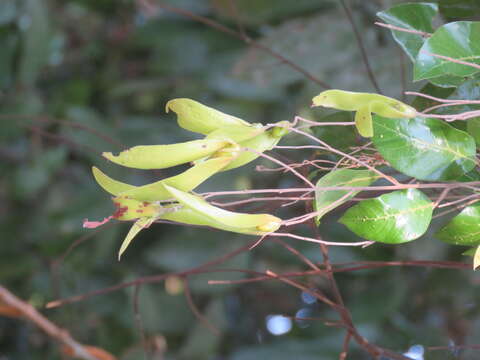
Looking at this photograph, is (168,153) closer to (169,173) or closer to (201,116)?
(201,116)

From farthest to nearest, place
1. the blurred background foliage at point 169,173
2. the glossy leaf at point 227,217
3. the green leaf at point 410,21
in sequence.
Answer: the blurred background foliage at point 169,173 < the green leaf at point 410,21 < the glossy leaf at point 227,217

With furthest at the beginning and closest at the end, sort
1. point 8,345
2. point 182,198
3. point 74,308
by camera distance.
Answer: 1. point 8,345
2. point 74,308
3. point 182,198

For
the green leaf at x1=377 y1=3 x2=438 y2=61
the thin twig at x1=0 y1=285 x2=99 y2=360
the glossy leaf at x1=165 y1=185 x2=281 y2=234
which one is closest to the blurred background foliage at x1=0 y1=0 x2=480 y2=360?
the thin twig at x1=0 y1=285 x2=99 y2=360

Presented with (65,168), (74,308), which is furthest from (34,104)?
(74,308)

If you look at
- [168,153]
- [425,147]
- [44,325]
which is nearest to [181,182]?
[168,153]

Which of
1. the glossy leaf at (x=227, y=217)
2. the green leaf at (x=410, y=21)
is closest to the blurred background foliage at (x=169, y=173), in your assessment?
the green leaf at (x=410, y=21)

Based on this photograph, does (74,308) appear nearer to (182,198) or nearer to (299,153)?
(299,153)

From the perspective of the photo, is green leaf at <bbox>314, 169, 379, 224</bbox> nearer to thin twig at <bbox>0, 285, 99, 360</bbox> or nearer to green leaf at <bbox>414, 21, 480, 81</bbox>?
green leaf at <bbox>414, 21, 480, 81</bbox>

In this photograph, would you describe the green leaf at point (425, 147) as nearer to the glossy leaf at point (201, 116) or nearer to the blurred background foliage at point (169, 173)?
the glossy leaf at point (201, 116)
